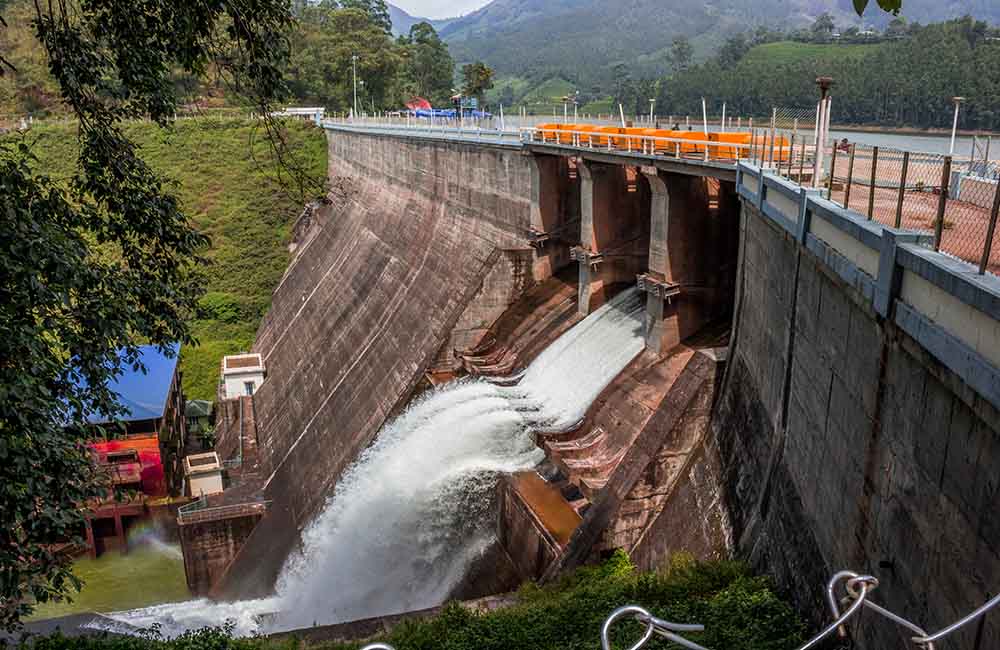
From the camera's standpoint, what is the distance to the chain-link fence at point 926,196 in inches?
303

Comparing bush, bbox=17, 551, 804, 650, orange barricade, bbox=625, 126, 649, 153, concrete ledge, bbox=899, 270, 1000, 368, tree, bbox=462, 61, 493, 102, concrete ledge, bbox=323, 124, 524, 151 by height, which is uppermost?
tree, bbox=462, 61, 493, 102

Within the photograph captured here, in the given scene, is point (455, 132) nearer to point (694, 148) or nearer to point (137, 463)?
point (694, 148)

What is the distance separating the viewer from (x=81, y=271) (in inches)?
261

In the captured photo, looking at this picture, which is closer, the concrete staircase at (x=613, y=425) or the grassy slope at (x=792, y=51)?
the concrete staircase at (x=613, y=425)

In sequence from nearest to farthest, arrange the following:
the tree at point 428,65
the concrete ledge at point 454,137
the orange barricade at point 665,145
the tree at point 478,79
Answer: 1. the orange barricade at point 665,145
2. the concrete ledge at point 454,137
3. the tree at point 478,79
4. the tree at point 428,65

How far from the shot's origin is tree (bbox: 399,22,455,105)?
8944cm

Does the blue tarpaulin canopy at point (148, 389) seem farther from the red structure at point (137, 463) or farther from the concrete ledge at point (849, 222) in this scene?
the concrete ledge at point (849, 222)

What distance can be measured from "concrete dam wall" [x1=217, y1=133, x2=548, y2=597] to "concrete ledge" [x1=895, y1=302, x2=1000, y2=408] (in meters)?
16.0

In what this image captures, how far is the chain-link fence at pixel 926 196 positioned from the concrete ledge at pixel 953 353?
0.89 m

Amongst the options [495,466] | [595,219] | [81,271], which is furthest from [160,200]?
[595,219]

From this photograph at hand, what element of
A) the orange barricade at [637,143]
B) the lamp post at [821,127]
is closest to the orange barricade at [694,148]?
the orange barricade at [637,143]

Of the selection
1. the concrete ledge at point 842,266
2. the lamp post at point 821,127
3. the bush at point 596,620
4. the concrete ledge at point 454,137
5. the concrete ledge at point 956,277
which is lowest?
the bush at point 596,620

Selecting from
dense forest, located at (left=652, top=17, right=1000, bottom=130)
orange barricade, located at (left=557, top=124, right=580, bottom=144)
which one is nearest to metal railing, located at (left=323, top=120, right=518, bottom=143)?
orange barricade, located at (left=557, top=124, right=580, bottom=144)

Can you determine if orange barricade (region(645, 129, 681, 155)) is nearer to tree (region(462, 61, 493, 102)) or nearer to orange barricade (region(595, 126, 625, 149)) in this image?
orange barricade (region(595, 126, 625, 149))
